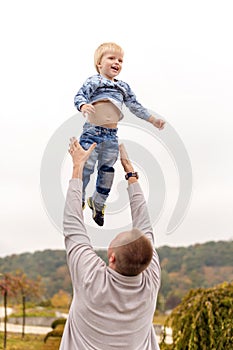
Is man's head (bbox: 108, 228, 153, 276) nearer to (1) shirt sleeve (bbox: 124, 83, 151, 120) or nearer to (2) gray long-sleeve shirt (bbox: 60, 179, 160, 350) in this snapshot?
(2) gray long-sleeve shirt (bbox: 60, 179, 160, 350)

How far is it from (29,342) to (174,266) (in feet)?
12.5

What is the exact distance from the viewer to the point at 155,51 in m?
1.97

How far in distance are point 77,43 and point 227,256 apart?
10.4 meters

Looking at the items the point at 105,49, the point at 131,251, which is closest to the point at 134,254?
the point at 131,251

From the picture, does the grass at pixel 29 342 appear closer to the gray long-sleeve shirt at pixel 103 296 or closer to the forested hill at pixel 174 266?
the forested hill at pixel 174 266

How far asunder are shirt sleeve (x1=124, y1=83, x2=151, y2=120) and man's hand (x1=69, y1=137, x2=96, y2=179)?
0.46ft

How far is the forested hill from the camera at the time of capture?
31.5ft

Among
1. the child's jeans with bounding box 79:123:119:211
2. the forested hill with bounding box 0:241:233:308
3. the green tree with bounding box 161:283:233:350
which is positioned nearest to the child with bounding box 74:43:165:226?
the child's jeans with bounding box 79:123:119:211

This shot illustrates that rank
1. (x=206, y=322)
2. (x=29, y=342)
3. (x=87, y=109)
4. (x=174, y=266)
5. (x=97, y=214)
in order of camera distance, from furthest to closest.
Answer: (x=174, y=266), (x=29, y=342), (x=206, y=322), (x=97, y=214), (x=87, y=109)

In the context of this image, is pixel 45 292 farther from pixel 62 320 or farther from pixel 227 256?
pixel 227 256

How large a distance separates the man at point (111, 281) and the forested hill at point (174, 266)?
7.11 m

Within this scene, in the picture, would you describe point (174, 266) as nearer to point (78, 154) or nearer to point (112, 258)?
point (112, 258)

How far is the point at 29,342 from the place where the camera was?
7062mm

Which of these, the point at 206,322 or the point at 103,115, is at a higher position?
the point at 103,115
